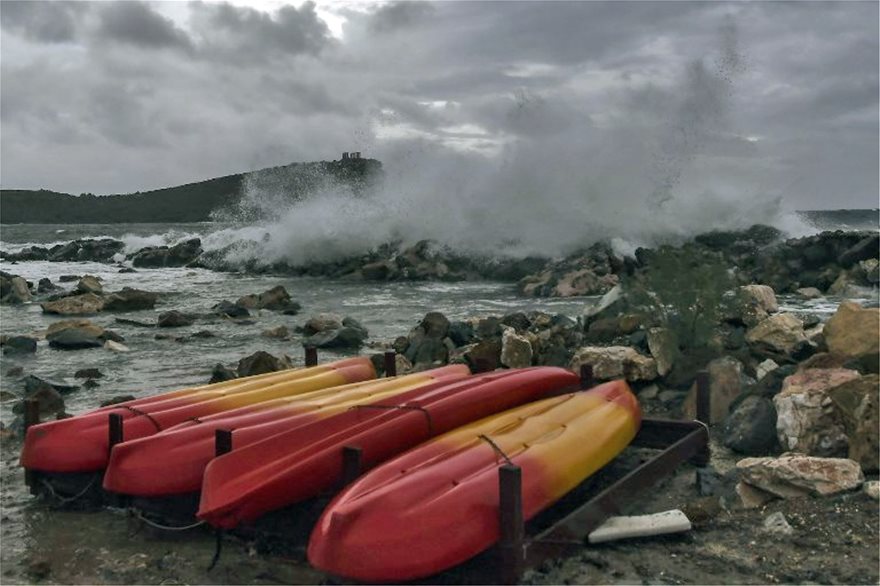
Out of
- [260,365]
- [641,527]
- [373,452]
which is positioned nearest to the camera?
[641,527]

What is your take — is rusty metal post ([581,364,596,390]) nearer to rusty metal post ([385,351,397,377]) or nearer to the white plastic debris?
the white plastic debris

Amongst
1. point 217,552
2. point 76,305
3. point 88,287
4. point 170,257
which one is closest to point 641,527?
point 217,552

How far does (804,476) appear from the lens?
602 centimetres

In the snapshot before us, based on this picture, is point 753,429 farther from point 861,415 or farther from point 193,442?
point 193,442

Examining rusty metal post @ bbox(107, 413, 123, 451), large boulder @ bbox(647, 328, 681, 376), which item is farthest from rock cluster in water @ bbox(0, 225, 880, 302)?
rusty metal post @ bbox(107, 413, 123, 451)

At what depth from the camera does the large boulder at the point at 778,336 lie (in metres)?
9.49

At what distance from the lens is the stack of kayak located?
15.3 ft

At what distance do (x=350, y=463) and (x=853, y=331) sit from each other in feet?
18.6

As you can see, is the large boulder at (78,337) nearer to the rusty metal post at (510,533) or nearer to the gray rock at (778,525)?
the rusty metal post at (510,533)

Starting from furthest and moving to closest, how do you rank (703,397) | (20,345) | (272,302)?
(272,302)
(20,345)
(703,397)

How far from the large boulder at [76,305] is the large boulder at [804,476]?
1791 centimetres

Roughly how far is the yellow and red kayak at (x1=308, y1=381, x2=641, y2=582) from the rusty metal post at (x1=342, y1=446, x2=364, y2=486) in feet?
0.45

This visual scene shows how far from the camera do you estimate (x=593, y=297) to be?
23.4m

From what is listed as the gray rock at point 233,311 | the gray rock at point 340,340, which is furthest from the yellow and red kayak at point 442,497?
the gray rock at point 233,311
